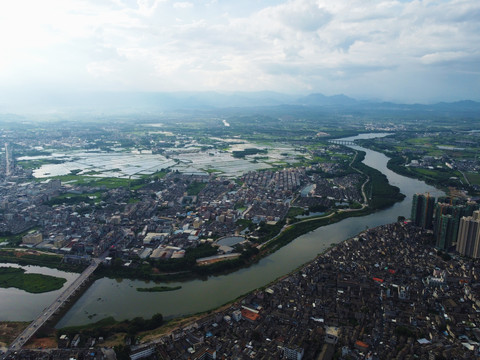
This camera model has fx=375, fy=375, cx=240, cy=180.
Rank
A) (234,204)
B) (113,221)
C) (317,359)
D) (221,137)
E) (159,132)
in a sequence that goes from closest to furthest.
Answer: (317,359), (113,221), (234,204), (221,137), (159,132)

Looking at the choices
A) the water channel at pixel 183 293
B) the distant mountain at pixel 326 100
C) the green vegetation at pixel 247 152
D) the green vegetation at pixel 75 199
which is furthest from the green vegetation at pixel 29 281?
the distant mountain at pixel 326 100

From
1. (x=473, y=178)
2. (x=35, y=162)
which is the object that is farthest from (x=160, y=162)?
(x=473, y=178)

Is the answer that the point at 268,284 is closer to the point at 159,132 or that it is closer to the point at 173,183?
the point at 173,183

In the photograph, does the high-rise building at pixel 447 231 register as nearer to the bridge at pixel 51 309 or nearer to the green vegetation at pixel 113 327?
the green vegetation at pixel 113 327

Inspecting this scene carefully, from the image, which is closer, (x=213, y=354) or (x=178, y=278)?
(x=213, y=354)

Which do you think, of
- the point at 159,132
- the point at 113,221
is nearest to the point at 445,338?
the point at 113,221

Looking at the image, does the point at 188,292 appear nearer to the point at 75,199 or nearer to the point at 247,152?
the point at 75,199
